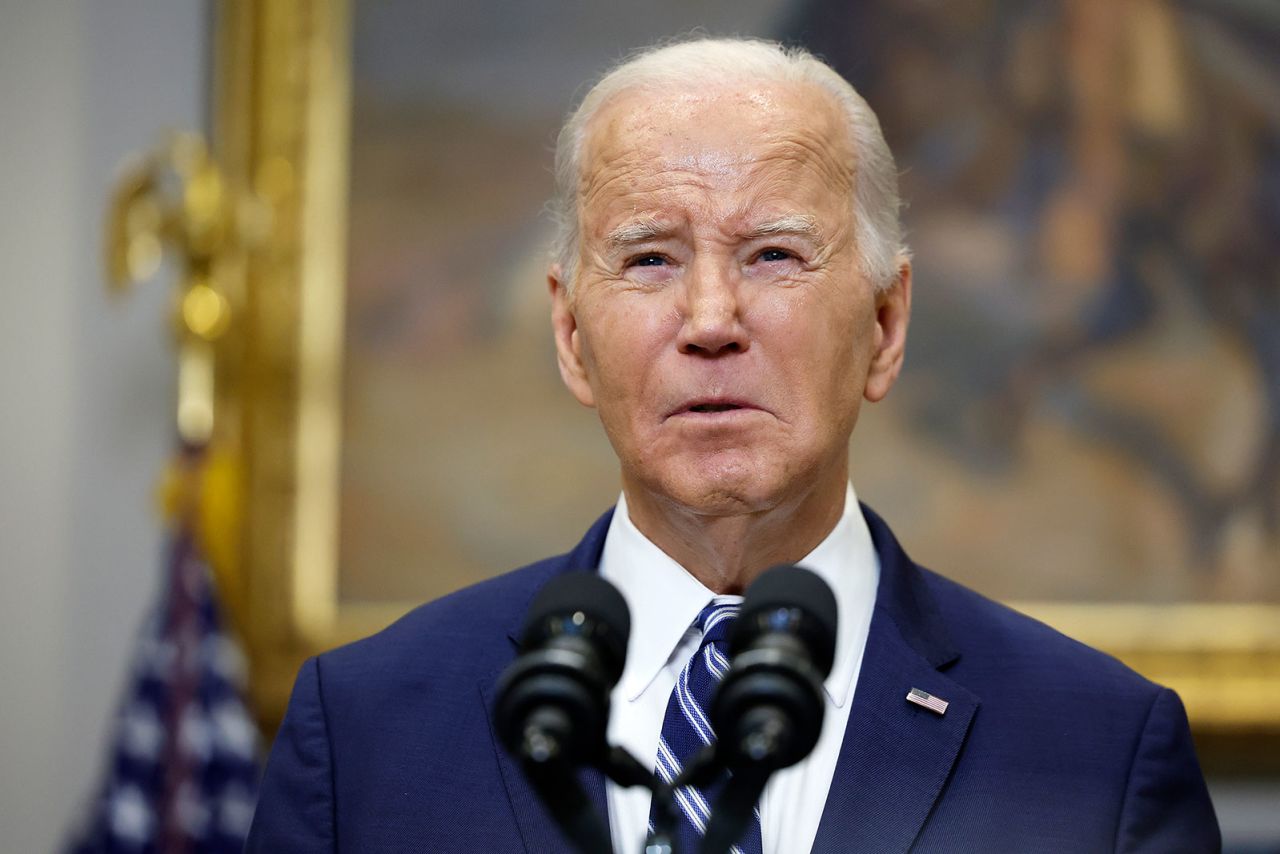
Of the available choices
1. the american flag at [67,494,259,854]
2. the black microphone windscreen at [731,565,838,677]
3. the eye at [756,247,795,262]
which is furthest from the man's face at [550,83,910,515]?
the american flag at [67,494,259,854]

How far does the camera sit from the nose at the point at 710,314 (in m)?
2.24

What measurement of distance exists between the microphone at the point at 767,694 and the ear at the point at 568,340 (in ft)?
3.48

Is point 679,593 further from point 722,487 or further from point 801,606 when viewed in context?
point 801,606

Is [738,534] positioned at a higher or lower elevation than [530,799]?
higher

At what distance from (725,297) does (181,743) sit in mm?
3325

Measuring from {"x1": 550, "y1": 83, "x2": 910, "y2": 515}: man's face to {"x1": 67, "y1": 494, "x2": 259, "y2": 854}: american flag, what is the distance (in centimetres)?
296

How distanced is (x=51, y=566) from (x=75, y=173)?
1.38 m

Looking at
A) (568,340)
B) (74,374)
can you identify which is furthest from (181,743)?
(568,340)

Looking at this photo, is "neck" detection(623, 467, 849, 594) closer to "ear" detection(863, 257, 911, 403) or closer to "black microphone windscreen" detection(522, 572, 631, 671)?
"ear" detection(863, 257, 911, 403)

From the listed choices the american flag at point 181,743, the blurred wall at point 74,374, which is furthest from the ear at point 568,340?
the blurred wall at point 74,374

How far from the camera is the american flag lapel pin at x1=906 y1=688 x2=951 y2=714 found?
230 centimetres

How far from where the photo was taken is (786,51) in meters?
2.61

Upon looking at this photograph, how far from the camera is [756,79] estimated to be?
245 centimetres

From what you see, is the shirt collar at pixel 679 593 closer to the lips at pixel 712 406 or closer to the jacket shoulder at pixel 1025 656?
the jacket shoulder at pixel 1025 656
